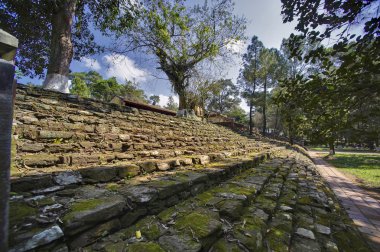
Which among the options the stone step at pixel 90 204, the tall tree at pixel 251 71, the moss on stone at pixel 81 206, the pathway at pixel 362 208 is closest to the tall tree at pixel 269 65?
the tall tree at pixel 251 71

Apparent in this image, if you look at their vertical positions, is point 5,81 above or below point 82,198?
above

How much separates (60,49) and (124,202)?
5.98m

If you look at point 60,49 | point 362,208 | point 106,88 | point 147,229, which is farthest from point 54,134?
point 106,88

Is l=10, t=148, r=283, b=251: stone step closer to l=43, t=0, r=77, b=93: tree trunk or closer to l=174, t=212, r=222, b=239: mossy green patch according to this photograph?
l=174, t=212, r=222, b=239: mossy green patch

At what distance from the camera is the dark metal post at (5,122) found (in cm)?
78

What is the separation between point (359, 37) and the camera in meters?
2.76

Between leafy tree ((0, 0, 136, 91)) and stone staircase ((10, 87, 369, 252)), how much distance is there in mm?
3021

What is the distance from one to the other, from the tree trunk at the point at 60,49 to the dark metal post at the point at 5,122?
5.18 m

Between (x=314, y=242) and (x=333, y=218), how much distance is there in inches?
50.9

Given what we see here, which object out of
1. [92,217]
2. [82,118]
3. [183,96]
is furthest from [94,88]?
[92,217]

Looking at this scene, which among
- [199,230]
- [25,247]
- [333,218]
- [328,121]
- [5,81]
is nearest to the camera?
[5,81]

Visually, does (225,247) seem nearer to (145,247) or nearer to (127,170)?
(145,247)

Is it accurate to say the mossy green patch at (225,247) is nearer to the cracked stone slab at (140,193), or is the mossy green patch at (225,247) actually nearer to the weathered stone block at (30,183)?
the cracked stone slab at (140,193)

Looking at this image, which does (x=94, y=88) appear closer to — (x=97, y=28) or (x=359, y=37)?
(x=97, y=28)
